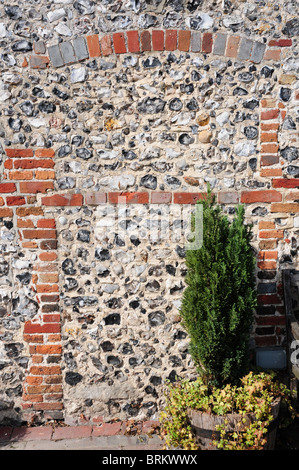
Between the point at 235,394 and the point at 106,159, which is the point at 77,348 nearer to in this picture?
the point at 235,394

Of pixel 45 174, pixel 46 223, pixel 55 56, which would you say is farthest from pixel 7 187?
pixel 55 56

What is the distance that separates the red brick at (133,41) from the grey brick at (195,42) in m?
0.45

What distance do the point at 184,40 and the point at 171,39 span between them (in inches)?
4.3

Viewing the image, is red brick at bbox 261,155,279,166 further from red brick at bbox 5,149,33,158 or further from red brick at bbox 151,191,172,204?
red brick at bbox 5,149,33,158

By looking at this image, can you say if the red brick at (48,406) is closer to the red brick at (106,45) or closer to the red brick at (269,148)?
the red brick at (269,148)

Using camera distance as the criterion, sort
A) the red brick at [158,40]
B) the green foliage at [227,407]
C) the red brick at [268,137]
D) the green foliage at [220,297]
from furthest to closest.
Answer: the red brick at [268,137] < the red brick at [158,40] < the green foliage at [220,297] < the green foliage at [227,407]

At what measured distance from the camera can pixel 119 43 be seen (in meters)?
3.50

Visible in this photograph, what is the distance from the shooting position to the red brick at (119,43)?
3.49 m

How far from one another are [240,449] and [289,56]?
315 cm

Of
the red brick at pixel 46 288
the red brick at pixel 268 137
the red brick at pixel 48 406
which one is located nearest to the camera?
the red brick at pixel 268 137

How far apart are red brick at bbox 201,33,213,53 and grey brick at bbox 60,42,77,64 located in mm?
1086

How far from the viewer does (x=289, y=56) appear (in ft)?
11.5

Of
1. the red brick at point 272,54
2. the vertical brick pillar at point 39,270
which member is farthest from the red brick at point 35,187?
the red brick at point 272,54

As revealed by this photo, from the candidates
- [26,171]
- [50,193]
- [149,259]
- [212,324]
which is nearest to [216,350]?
[212,324]
